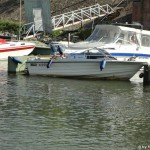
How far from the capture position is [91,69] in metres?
34.9

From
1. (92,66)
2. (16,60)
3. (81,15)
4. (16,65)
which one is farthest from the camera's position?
(81,15)

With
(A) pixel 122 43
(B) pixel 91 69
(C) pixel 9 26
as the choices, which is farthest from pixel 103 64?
(C) pixel 9 26

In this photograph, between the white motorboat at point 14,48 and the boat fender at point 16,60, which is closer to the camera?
the boat fender at point 16,60

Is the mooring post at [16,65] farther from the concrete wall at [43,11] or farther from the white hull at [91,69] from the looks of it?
the concrete wall at [43,11]

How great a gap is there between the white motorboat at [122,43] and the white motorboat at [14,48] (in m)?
10.6

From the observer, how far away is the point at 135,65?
113 feet

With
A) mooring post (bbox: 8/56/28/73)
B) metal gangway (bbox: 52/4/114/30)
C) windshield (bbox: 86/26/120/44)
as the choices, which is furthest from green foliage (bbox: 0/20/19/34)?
windshield (bbox: 86/26/120/44)

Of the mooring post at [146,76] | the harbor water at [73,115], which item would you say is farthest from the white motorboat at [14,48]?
the mooring post at [146,76]

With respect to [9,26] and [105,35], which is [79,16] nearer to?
[9,26]

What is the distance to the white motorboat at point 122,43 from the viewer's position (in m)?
35.8

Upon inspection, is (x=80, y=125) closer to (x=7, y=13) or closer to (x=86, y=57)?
(x=86, y=57)

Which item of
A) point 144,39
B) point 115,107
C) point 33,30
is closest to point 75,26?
point 33,30

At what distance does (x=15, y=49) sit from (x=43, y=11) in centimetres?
1597

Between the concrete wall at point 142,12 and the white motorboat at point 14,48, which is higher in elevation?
the concrete wall at point 142,12
